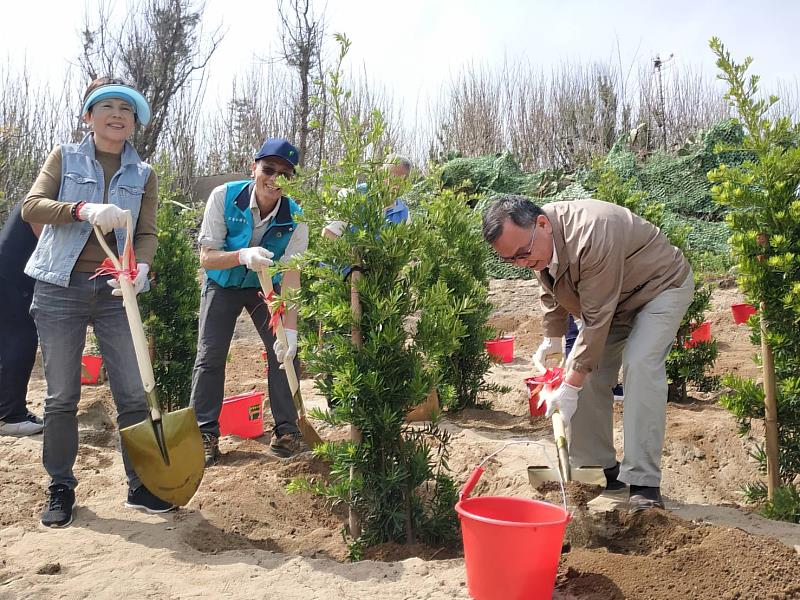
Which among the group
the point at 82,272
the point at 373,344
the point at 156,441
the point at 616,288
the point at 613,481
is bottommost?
the point at 613,481

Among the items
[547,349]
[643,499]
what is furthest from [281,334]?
[643,499]

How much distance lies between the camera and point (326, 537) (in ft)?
11.3

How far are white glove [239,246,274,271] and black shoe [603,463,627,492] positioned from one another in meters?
2.23

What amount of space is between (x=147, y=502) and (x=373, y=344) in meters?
1.58

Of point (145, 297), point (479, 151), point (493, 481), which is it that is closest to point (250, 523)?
point (493, 481)

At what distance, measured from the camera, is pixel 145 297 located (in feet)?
18.6

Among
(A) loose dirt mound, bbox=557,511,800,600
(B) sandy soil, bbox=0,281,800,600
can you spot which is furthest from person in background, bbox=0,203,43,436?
(A) loose dirt mound, bbox=557,511,800,600

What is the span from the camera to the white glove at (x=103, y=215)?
3246 millimetres

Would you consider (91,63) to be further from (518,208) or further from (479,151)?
(518,208)

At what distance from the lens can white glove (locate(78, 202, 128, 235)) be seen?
3.25 metres

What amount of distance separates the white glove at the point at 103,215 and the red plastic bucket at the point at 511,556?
210 cm

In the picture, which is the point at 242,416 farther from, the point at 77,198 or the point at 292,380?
the point at 77,198

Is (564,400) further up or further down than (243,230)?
further down

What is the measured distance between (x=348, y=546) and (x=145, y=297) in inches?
129
